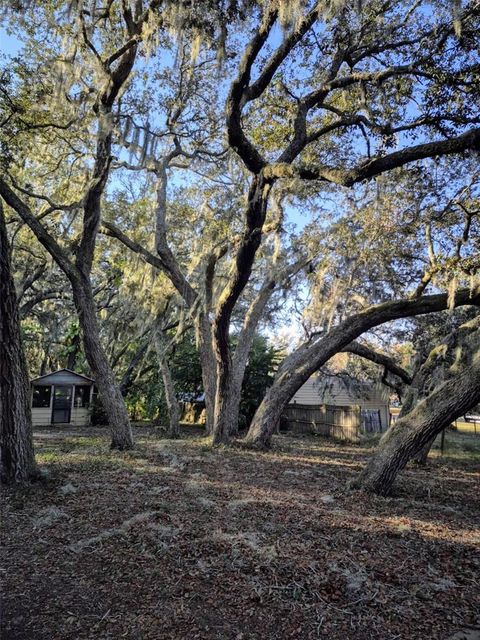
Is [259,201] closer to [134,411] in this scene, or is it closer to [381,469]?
[381,469]

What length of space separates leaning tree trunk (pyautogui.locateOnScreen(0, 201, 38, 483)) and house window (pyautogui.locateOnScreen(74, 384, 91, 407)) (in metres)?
12.6

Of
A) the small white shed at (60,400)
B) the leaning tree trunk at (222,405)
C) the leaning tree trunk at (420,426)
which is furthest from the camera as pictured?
the small white shed at (60,400)

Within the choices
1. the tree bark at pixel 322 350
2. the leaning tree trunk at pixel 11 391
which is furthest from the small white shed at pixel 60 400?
the leaning tree trunk at pixel 11 391

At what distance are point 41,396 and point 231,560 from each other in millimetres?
15282

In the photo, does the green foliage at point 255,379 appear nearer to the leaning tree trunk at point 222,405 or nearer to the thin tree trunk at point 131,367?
the thin tree trunk at point 131,367

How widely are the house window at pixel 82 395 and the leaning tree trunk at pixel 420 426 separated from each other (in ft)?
46.1

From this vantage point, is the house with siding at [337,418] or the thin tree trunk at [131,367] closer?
the house with siding at [337,418]

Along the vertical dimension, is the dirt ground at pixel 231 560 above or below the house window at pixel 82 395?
below

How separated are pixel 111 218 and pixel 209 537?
1105cm

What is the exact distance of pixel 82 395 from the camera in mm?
17500

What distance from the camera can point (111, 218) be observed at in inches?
508

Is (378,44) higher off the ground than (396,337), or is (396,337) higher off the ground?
(378,44)

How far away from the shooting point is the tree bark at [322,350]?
26.6 feet

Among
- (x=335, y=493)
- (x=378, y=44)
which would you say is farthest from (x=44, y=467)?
(x=378, y=44)
